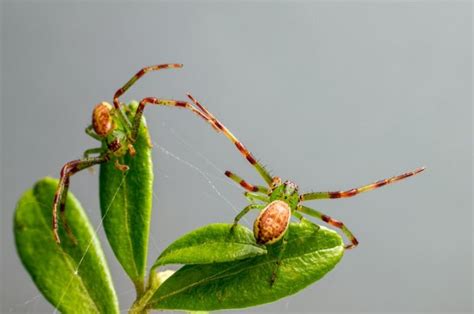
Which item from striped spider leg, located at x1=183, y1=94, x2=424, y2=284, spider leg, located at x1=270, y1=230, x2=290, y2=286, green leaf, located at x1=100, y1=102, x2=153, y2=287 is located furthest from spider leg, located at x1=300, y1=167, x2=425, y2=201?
green leaf, located at x1=100, y1=102, x2=153, y2=287

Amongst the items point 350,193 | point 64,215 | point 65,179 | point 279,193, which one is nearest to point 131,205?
point 64,215

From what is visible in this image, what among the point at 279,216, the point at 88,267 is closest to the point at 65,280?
the point at 88,267

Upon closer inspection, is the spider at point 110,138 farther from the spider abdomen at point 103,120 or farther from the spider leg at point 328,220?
the spider leg at point 328,220

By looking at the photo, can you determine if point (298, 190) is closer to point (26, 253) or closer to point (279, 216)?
point (279, 216)

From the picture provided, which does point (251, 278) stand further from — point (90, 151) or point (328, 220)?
point (90, 151)

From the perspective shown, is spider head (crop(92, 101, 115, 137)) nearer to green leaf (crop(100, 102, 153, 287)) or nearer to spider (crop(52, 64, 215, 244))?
spider (crop(52, 64, 215, 244))

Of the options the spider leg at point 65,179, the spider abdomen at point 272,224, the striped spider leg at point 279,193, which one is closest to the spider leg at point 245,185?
the striped spider leg at point 279,193
